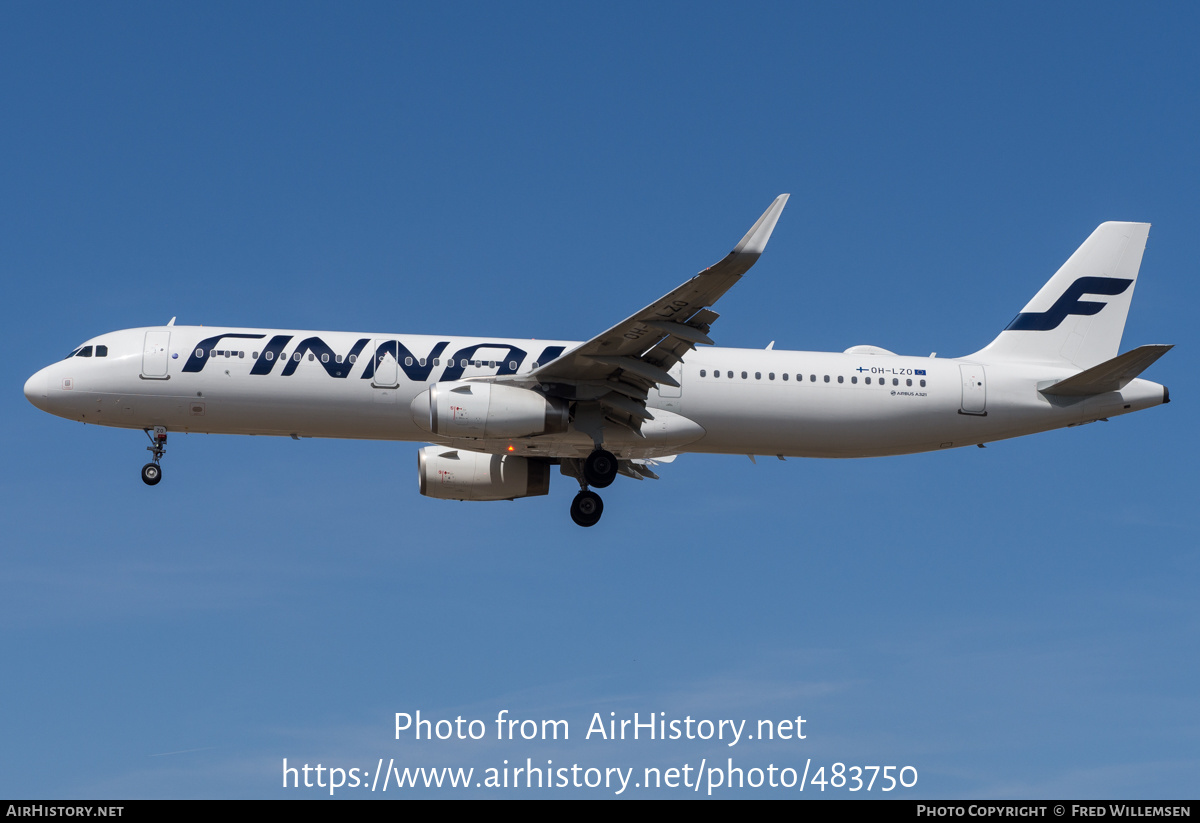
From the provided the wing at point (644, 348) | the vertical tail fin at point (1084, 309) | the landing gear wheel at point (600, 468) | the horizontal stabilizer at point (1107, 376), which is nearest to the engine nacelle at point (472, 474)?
the landing gear wheel at point (600, 468)

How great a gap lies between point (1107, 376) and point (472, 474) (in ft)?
54.2

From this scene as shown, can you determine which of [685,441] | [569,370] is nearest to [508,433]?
[569,370]

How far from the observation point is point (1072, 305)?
115 feet

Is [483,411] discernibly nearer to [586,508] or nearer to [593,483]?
[593,483]

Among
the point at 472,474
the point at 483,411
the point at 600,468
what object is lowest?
the point at 600,468

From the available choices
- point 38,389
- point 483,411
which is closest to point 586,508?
point 483,411

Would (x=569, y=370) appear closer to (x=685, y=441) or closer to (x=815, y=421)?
(x=685, y=441)

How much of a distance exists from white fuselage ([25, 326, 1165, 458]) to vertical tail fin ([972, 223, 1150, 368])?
5.85ft

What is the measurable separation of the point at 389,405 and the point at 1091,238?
2022 cm

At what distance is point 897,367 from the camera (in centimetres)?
3281

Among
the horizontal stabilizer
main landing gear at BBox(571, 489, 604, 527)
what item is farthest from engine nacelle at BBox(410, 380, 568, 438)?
the horizontal stabilizer

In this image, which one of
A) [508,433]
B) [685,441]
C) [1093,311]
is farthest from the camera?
[1093,311]

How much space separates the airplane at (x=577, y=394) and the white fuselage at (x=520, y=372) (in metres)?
0.04

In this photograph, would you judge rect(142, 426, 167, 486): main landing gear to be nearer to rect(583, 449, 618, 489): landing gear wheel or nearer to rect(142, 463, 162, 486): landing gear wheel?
rect(142, 463, 162, 486): landing gear wheel
